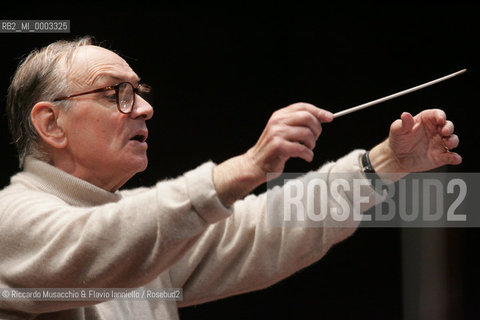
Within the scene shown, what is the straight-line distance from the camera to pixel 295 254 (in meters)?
1.26

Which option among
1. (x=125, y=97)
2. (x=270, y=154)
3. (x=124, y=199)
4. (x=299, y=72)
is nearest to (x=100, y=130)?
(x=125, y=97)

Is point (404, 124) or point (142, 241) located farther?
point (404, 124)

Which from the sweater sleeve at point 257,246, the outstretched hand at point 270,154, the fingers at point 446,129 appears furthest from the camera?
the sweater sleeve at point 257,246

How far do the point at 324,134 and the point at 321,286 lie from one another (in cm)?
38

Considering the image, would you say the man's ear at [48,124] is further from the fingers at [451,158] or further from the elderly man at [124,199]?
the fingers at [451,158]

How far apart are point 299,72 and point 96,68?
0.53 m

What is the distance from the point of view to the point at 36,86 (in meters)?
1.30

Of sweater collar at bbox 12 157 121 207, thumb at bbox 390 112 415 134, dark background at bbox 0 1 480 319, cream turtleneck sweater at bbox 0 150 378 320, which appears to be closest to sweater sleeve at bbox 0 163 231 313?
cream turtleneck sweater at bbox 0 150 378 320

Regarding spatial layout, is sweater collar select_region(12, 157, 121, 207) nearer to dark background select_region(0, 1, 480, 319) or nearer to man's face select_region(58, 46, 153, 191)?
man's face select_region(58, 46, 153, 191)

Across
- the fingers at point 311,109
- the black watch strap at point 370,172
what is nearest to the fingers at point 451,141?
the black watch strap at point 370,172

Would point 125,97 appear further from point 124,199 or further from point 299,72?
point 299,72

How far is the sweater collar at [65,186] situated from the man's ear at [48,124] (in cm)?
5

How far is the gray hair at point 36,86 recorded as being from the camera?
1.29 meters

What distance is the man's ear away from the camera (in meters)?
1.28
